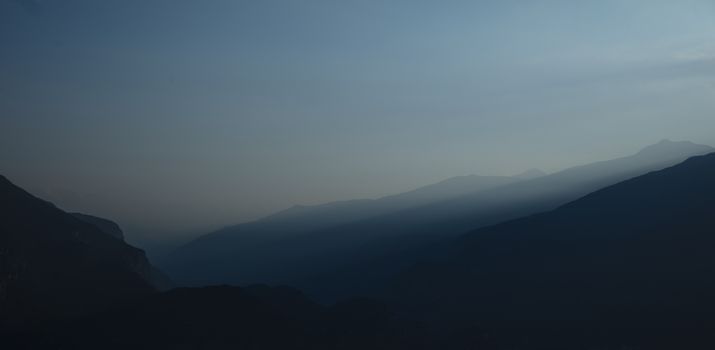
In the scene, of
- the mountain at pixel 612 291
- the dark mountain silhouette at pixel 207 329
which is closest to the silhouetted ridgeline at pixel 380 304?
the dark mountain silhouette at pixel 207 329

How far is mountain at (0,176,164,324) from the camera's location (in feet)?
402

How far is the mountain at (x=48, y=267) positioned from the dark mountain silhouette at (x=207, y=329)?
47.5 feet

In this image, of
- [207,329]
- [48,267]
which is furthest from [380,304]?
[48,267]

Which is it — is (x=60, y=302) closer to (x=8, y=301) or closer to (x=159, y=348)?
(x=8, y=301)

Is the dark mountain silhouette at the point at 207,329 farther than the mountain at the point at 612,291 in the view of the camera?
No

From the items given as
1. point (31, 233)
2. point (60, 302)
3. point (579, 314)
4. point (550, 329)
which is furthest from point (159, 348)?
point (579, 314)

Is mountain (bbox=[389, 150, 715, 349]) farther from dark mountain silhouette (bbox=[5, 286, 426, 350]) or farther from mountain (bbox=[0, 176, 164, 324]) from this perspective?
mountain (bbox=[0, 176, 164, 324])

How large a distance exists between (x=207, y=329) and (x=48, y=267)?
5041cm

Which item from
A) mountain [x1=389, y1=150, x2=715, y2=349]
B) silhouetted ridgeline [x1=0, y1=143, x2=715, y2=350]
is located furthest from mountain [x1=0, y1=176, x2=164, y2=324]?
mountain [x1=389, y1=150, x2=715, y2=349]

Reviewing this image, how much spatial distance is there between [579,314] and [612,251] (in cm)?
4765

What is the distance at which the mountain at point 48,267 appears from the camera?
123 metres

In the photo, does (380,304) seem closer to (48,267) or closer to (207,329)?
(207,329)

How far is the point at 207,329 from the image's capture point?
115 m

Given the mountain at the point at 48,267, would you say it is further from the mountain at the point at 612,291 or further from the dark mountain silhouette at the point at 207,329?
the mountain at the point at 612,291
